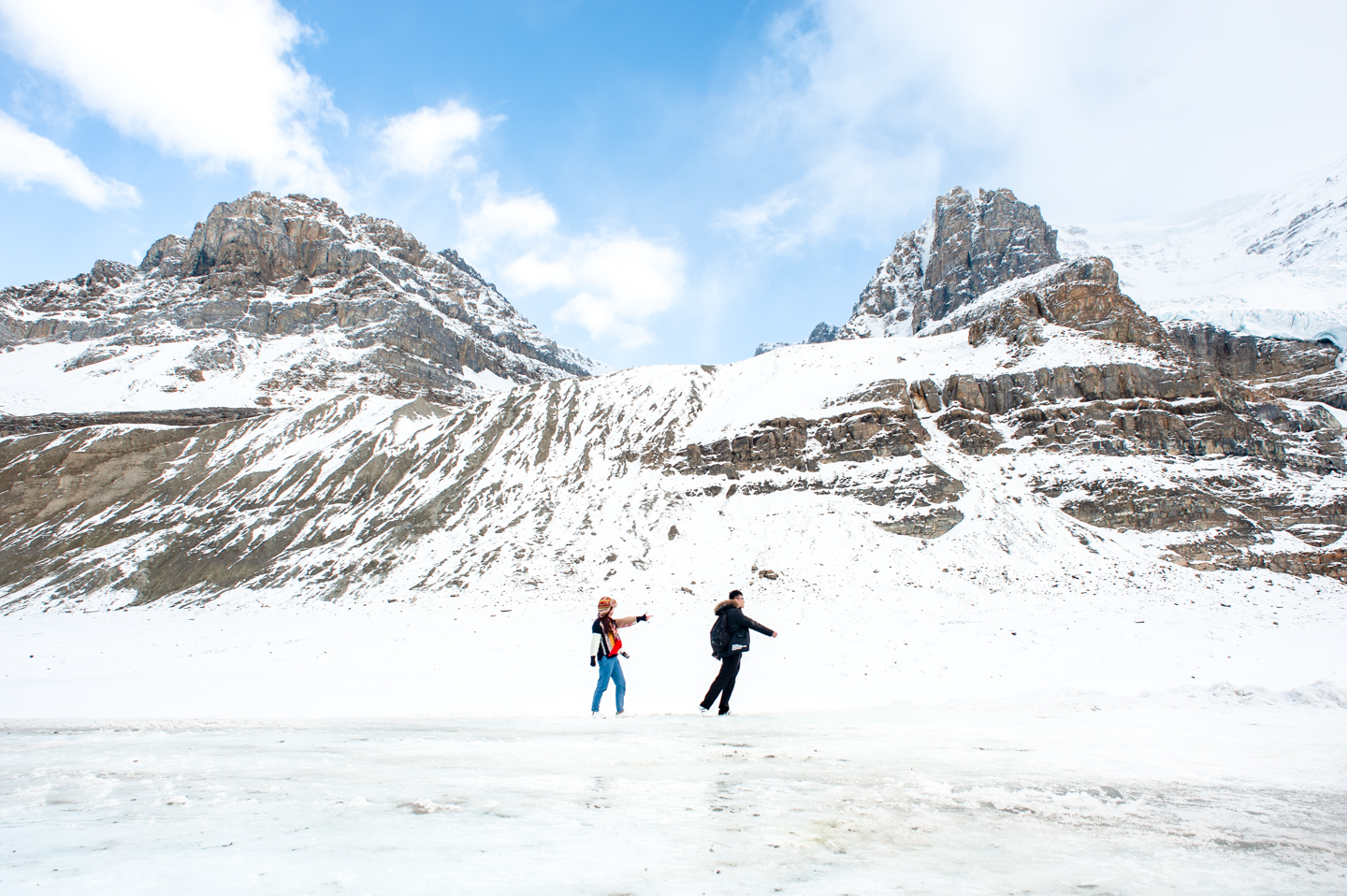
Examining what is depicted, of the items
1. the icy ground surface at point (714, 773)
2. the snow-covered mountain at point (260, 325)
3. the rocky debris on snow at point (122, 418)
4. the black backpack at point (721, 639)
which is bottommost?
the icy ground surface at point (714, 773)

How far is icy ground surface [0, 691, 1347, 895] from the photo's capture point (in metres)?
2.59

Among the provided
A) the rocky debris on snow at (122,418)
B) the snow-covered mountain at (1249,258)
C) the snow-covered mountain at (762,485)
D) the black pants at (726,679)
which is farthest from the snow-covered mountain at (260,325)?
the snow-covered mountain at (1249,258)

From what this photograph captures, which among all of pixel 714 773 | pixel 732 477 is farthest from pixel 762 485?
pixel 714 773

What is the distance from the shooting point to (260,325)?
104 metres

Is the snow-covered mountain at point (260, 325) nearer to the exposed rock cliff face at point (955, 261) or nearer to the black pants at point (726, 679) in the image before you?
the exposed rock cliff face at point (955, 261)

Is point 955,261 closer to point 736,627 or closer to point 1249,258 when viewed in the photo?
point 1249,258

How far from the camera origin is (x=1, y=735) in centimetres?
733

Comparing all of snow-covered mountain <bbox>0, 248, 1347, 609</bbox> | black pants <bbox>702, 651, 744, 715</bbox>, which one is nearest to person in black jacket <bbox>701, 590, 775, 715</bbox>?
black pants <bbox>702, 651, 744, 715</bbox>

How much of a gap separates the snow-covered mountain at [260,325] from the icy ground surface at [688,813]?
9161 centimetres

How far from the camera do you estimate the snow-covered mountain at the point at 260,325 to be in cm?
8581

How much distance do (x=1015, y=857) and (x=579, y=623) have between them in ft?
57.9

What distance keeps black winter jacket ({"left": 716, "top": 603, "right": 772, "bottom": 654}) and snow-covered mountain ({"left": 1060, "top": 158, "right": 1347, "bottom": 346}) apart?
8266 cm

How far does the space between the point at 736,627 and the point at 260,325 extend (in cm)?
11798

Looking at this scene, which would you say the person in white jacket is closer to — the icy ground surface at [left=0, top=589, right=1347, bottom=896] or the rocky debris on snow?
the icy ground surface at [left=0, top=589, right=1347, bottom=896]
